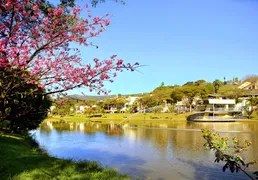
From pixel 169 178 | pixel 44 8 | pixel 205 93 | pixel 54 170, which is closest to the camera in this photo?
pixel 44 8

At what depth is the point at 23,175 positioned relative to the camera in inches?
334

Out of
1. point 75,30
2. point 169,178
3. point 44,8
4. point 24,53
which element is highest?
point 44,8

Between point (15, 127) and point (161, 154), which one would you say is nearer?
point (161, 154)

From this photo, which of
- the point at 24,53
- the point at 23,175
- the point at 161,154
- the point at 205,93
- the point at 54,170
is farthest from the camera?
the point at 205,93

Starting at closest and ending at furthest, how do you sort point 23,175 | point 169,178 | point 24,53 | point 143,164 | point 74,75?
point 24,53 → point 74,75 → point 23,175 → point 169,178 → point 143,164

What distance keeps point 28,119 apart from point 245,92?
187 feet

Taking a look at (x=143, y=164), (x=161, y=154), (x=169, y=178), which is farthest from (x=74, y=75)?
(x=161, y=154)

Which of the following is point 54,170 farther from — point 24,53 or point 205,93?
point 205,93

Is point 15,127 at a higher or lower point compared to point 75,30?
lower

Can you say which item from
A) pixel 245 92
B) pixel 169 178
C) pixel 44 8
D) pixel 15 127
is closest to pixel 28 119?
pixel 15 127

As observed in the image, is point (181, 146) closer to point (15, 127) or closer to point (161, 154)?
point (161, 154)

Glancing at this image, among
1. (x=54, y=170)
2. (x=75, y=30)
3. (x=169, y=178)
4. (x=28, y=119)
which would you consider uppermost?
(x=75, y=30)

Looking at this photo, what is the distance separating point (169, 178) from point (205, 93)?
56178 mm

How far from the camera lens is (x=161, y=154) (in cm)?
1844
